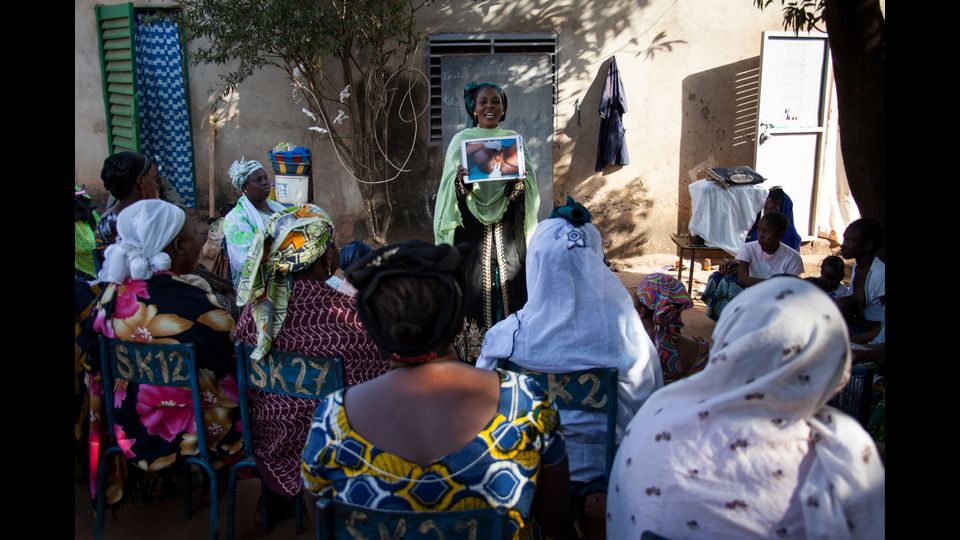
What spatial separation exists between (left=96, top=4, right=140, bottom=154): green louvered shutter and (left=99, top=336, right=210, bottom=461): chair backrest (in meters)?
6.37

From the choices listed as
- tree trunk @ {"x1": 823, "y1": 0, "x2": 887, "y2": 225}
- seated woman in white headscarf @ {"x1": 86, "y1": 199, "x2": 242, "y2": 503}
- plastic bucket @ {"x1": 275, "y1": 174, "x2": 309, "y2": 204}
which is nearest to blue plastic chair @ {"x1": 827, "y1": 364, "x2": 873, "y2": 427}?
tree trunk @ {"x1": 823, "y1": 0, "x2": 887, "y2": 225}

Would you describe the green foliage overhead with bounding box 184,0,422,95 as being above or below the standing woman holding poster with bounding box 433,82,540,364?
above

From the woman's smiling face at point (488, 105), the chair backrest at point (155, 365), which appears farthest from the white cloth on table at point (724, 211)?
the chair backrest at point (155, 365)

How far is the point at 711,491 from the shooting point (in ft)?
5.70

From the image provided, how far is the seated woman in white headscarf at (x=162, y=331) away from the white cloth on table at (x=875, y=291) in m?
3.47

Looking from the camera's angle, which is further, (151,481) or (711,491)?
(151,481)

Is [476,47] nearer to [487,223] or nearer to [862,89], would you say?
[487,223]

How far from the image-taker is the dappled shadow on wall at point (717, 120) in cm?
877

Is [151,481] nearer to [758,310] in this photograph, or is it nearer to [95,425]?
[95,425]

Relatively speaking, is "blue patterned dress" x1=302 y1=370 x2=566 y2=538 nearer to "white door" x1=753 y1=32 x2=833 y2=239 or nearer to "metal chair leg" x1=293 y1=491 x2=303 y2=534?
"metal chair leg" x1=293 y1=491 x2=303 y2=534

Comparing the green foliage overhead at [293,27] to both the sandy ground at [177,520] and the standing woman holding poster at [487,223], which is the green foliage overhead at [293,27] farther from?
the sandy ground at [177,520]

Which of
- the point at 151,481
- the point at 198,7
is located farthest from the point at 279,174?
the point at 151,481

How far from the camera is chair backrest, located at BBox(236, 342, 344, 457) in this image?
2648mm

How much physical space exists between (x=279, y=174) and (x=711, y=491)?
580 cm
